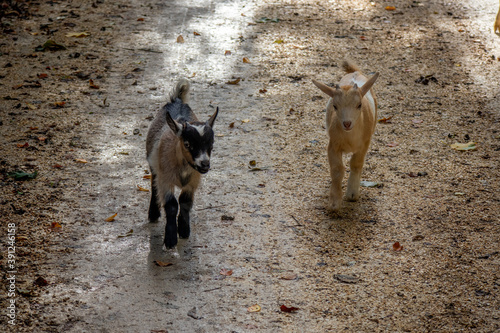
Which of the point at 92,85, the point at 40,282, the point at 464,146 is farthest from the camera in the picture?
the point at 92,85

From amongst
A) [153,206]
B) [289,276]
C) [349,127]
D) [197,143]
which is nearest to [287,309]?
[289,276]

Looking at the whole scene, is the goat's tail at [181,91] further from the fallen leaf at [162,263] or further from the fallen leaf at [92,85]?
the fallen leaf at [92,85]

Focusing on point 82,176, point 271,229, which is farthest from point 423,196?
point 82,176

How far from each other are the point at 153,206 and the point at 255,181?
4.32ft

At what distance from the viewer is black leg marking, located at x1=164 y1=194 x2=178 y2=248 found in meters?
5.01

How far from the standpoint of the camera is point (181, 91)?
5762 mm

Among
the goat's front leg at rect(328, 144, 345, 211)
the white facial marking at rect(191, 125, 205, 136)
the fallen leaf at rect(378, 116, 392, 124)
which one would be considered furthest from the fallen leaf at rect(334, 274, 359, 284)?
the fallen leaf at rect(378, 116, 392, 124)

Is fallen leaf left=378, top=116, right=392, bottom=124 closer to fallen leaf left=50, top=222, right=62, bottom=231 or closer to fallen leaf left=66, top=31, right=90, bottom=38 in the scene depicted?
fallen leaf left=50, top=222, right=62, bottom=231

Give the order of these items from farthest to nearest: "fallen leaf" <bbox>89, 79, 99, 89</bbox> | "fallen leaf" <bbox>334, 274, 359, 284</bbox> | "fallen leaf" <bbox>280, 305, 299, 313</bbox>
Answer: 1. "fallen leaf" <bbox>89, 79, 99, 89</bbox>
2. "fallen leaf" <bbox>334, 274, 359, 284</bbox>
3. "fallen leaf" <bbox>280, 305, 299, 313</bbox>

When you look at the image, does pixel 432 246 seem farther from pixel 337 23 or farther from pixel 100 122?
pixel 337 23

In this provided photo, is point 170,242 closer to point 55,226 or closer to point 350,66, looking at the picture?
point 55,226

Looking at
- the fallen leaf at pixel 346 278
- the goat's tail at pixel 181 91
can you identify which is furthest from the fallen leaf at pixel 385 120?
the fallen leaf at pixel 346 278

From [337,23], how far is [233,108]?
4269 mm

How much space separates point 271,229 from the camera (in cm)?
549
